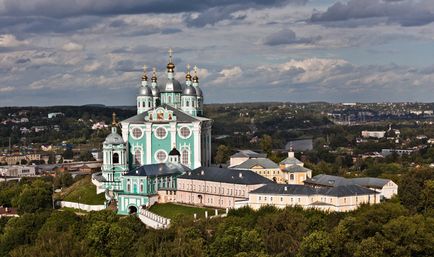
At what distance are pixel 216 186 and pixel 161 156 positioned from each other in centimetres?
988

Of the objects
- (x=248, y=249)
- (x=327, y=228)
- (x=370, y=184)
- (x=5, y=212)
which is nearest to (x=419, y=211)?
(x=370, y=184)

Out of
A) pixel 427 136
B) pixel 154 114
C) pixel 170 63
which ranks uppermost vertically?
pixel 170 63

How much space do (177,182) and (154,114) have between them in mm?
8069

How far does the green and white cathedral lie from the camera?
60719 mm

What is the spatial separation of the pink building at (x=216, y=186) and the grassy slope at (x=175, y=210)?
3.93 feet

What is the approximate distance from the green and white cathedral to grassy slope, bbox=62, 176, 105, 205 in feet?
4.80

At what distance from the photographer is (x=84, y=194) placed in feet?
220

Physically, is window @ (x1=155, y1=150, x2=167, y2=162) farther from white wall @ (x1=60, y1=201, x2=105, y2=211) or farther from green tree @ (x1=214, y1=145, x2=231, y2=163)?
green tree @ (x1=214, y1=145, x2=231, y2=163)

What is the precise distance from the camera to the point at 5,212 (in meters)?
65.6

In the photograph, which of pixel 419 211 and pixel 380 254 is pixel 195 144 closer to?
pixel 419 211

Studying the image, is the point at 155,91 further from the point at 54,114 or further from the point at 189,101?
the point at 54,114

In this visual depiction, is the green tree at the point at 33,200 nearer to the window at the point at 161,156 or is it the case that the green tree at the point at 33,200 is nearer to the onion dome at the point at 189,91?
the window at the point at 161,156

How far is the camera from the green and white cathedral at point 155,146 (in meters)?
60.7

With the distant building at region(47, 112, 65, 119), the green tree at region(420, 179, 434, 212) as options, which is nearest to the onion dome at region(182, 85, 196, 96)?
the green tree at region(420, 179, 434, 212)
